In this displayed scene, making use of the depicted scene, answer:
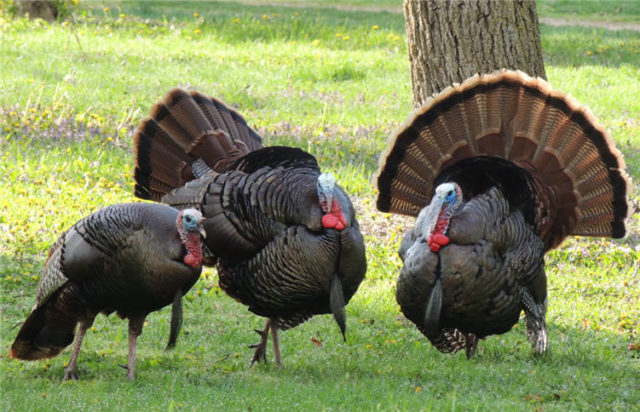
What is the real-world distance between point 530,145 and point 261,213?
1747 mm

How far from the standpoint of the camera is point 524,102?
5703 millimetres

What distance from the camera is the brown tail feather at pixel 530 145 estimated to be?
569 centimetres

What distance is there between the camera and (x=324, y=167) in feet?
30.0

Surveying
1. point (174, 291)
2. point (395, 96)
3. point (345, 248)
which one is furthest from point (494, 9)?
point (395, 96)

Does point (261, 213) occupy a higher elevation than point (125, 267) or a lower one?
higher

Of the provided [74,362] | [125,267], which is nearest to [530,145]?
[125,267]

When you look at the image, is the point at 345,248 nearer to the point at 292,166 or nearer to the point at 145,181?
the point at 292,166

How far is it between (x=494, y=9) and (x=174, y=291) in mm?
3561

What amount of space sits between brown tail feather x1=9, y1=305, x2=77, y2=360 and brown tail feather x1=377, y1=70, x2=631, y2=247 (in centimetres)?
222

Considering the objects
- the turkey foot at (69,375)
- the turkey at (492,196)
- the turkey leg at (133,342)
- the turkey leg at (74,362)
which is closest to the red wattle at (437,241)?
the turkey at (492,196)

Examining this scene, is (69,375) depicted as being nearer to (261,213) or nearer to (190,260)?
(190,260)

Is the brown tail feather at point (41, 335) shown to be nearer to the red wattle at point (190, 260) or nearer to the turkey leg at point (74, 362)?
the turkey leg at point (74, 362)

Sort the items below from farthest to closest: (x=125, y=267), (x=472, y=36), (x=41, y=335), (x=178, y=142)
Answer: (x=472, y=36)
(x=178, y=142)
(x=41, y=335)
(x=125, y=267)

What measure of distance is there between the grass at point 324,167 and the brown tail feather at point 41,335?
0.45 feet
